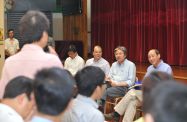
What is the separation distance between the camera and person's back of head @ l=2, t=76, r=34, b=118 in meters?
1.80

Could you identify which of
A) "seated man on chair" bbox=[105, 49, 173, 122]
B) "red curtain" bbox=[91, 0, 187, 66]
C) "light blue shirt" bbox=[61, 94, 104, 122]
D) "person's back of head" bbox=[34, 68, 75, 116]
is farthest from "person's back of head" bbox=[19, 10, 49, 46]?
"red curtain" bbox=[91, 0, 187, 66]

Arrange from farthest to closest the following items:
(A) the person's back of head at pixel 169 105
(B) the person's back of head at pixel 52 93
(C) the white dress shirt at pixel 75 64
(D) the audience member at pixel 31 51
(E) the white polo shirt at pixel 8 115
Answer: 1. (C) the white dress shirt at pixel 75 64
2. (D) the audience member at pixel 31 51
3. (E) the white polo shirt at pixel 8 115
4. (B) the person's back of head at pixel 52 93
5. (A) the person's back of head at pixel 169 105

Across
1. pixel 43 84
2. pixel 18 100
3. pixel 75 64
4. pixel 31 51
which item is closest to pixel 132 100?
pixel 75 64

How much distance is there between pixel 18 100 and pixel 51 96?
24.0 inches

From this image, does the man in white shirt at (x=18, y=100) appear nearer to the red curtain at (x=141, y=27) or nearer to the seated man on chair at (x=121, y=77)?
the seated man on chair at (x=121, y=77)

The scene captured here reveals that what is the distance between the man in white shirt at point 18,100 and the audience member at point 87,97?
295 millimetres

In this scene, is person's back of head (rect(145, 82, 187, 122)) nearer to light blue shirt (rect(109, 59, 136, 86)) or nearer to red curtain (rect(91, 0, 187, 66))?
light blue shirt (rect(109, 59, 136, 86))

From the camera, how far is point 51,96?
4.12ft

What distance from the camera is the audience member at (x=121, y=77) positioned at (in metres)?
5.27

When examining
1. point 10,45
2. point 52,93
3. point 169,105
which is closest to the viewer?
point 169,105

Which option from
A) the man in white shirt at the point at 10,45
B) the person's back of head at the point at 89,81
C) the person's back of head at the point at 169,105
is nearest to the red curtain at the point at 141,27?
the man in white shirt at the point at 10,45

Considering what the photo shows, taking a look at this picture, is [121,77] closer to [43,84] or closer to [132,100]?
[132,100]

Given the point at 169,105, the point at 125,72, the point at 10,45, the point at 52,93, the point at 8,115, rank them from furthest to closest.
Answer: the point at 10,45
the point at 125,72
the point at 8,115
the point at 52,93
the point at 169,105

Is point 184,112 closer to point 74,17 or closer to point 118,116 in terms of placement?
point 118,116
